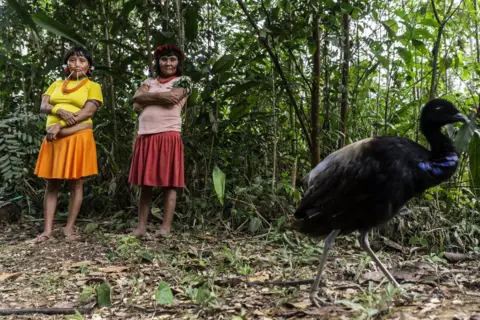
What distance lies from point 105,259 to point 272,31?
8.25 ft

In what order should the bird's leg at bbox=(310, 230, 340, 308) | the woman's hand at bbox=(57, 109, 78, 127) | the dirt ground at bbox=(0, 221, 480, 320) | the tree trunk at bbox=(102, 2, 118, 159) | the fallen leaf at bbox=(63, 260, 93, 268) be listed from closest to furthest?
the dirt ground at bbox=(0, 221, 480, 320) → the bird's leg at bbox=(310, 230, 340, 308) → the fallen leaf at bbox=(63, 260, 93, 268) → the woman's hand at bbox=(57, 109, 78, 127) → the tree trunk at bbox=(102, 2, 118, 159)

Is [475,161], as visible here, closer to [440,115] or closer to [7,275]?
[440,115]

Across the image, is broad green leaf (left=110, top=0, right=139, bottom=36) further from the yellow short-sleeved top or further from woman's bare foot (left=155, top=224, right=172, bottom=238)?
woman's bare foot (left=155, top=224, right=172, bottom=238)

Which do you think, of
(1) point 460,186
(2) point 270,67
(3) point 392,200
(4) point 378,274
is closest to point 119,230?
(2) point 270,67

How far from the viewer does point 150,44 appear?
17.8 feet

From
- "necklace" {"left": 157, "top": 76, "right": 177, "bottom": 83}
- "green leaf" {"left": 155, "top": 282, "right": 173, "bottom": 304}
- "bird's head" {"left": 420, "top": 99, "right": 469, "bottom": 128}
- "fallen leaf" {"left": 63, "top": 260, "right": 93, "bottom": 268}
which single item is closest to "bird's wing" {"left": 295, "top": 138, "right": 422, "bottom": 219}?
"bird's head" {"left": 420, "top": 99, "right": 469, "bottom": 128}

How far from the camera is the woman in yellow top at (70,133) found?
455cm

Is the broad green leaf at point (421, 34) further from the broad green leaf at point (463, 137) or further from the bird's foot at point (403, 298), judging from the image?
the bird's foot at point (403, 298)

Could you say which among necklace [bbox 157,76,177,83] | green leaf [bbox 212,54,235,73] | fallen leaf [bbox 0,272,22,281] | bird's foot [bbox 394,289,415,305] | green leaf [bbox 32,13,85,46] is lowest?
fallen leaf [bbox 0,272,22,281]

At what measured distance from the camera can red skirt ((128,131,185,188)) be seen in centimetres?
461

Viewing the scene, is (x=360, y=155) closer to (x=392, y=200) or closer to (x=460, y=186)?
(x=392, y=200)

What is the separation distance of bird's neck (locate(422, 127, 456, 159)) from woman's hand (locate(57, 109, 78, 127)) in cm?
309

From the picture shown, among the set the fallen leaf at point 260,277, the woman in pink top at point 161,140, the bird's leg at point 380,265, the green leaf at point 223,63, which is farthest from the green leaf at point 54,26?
the bird's leg at point 380,265

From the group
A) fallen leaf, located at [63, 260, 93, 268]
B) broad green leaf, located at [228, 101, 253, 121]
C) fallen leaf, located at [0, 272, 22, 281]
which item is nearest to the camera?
fallen leaf, located at [0, 272, 22, 281]
